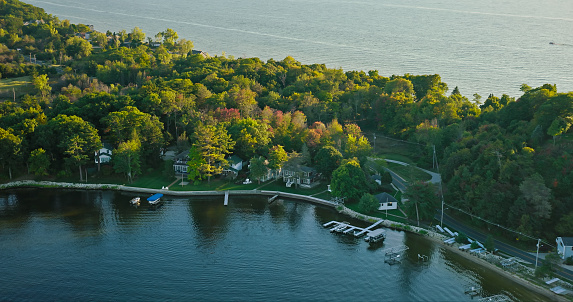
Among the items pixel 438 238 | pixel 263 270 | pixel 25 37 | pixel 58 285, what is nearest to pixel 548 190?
pixel 438 238

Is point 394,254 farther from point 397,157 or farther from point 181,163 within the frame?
point 181,163

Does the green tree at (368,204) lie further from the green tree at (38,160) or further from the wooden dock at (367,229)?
the green tree at (38,160)

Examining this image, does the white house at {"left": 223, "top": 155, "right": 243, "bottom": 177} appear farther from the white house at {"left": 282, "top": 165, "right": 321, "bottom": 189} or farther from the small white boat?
the small white boat

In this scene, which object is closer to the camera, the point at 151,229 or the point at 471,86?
the point at 151,229

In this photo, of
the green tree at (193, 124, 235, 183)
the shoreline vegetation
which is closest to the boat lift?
the shoreline vegetation

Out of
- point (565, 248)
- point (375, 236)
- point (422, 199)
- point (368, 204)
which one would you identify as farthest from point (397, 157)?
point (565, 248)

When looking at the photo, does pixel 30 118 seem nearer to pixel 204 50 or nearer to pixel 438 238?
pixel 438 238
